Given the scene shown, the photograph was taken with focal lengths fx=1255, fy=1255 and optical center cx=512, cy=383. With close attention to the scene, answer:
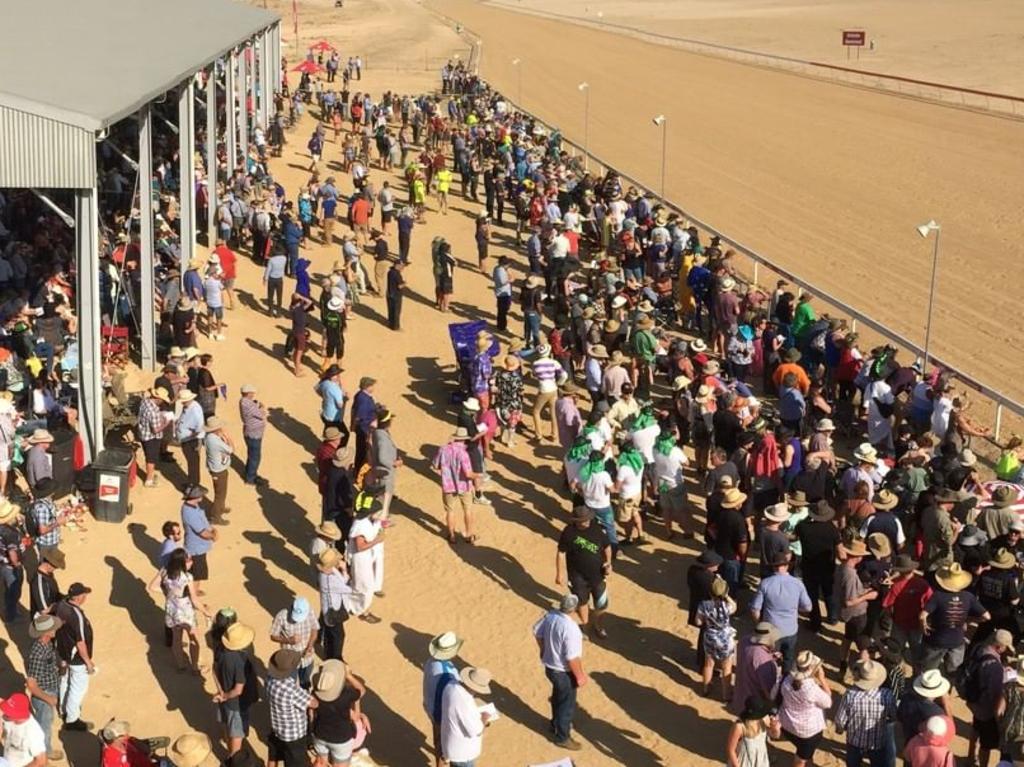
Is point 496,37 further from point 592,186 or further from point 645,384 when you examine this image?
point 645,384

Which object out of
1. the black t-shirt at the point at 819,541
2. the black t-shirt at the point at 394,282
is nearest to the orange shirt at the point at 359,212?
the black t-shirt at the point at 394,282

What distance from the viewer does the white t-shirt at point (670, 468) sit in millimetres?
12602

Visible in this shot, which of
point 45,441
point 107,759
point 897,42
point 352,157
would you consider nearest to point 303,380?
point 45,441

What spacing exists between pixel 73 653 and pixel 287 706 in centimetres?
189

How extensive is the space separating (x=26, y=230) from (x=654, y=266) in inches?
403

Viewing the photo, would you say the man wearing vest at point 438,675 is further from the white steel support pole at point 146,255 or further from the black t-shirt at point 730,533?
the white steel support pole at point 146,255

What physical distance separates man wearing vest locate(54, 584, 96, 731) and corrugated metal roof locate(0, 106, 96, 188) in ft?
17.0

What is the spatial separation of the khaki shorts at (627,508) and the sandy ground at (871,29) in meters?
46.8

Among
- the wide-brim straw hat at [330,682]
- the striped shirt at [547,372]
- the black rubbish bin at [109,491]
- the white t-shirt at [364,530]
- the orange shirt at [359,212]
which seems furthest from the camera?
the orange shirt at [359,212]

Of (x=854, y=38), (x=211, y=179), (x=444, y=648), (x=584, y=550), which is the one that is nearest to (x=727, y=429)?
(x=584, y=550)

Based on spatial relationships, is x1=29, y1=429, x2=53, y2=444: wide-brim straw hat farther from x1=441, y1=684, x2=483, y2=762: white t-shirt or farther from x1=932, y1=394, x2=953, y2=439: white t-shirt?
x1=932, y1=394, x2=953, y2=439: white t-shirt

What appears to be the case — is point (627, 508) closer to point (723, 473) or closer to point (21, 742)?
point (723, 473)

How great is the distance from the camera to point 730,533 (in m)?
11.0

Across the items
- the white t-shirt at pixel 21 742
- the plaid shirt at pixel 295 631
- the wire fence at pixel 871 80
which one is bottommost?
the white t-shirt at pixel 21 742
